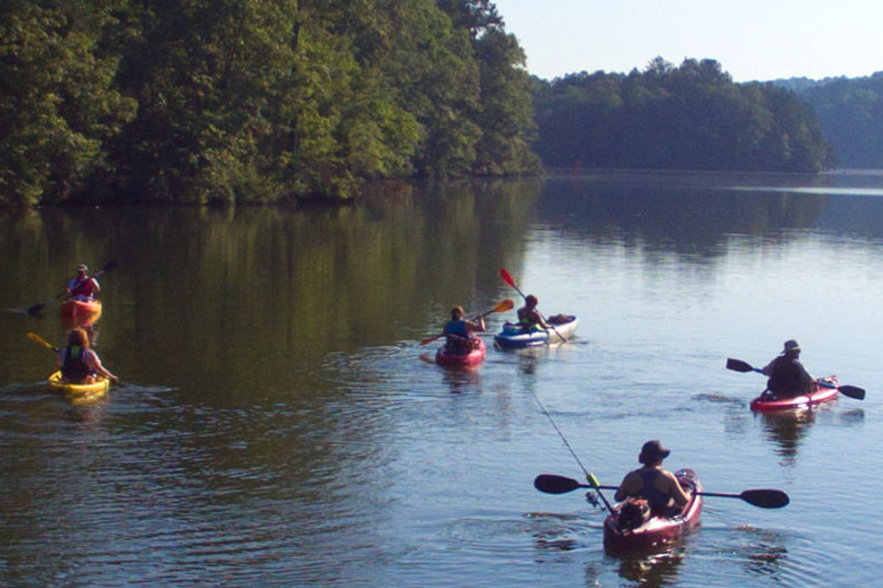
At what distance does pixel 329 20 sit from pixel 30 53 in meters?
20.4

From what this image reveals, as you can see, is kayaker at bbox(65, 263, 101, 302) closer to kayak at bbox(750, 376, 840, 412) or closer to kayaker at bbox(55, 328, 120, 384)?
kayaker at bbox(55, 328, 120, 384)

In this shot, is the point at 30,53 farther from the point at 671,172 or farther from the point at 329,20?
the point at 671,172

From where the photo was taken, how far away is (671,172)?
150 meters

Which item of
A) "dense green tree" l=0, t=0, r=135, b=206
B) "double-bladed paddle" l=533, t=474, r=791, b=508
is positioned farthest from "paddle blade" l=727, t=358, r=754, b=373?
"dense green tree" l=0, t=0, r=135, b=206

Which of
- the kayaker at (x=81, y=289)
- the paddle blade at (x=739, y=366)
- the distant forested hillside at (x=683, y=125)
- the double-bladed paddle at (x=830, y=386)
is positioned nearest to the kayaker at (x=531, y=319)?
the double-bladed paddle at (x=830, y=386)

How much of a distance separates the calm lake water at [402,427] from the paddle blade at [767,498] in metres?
0.38

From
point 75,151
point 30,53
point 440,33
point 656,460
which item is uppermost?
point 440,33

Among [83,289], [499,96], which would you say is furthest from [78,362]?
[499,96]

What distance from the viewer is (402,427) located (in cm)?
1625

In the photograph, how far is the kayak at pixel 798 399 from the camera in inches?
700

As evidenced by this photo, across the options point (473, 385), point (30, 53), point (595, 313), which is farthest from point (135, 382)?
point (30, 53)

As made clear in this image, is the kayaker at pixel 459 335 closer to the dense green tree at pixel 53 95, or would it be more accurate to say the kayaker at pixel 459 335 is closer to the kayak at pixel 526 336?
the kayak at pixel 526 336

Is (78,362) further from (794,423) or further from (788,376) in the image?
(788,376)

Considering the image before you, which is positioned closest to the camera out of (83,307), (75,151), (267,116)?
(83,307)
